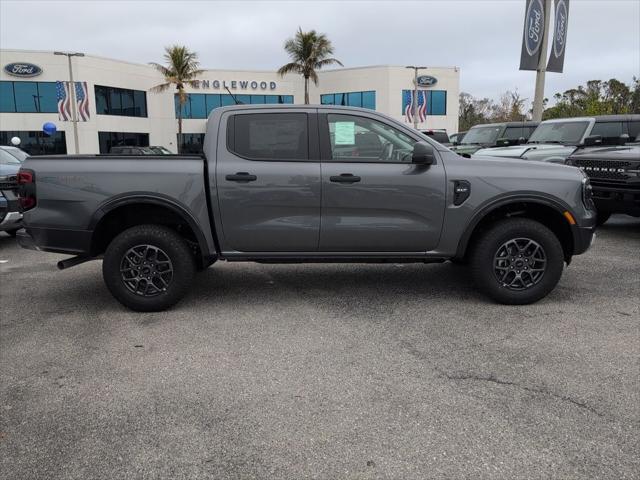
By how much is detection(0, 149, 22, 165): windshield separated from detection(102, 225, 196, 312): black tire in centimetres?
591

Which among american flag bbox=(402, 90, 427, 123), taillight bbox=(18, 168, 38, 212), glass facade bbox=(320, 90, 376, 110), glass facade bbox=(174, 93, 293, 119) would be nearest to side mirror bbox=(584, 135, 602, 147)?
taillight bbox=(18, 168, 38, 212)

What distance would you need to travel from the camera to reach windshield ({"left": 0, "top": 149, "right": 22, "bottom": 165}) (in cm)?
945

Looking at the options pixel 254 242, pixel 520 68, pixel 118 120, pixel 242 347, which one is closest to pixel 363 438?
pixel 242 347

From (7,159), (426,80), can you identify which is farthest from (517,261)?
(426,80)

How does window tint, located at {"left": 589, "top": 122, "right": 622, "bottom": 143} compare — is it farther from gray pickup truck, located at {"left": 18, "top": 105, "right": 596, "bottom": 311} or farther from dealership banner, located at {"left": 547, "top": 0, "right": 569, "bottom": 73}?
dealership banner, located at {"left": 547, "top": 0, "right": 569, "bottom": 73}

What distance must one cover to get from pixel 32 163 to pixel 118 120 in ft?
131

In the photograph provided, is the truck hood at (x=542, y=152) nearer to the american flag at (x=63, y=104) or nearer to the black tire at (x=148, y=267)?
the black tire at (x=148, y=267)

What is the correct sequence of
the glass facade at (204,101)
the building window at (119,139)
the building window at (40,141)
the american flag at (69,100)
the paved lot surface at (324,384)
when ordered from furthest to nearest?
the glass facade at (204,101) < the building window at (119,139) < the building window at (40,141) < the american flag at (69,100) < the paved lot surface at (324,384)

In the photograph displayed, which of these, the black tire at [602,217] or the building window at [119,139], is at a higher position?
the building window at [119,139]

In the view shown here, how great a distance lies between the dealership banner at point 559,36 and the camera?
1847 centimetres

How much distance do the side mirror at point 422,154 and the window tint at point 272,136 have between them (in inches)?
37.3

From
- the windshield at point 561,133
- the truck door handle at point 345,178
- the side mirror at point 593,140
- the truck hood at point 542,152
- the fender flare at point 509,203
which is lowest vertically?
the fender flare at point 509,203

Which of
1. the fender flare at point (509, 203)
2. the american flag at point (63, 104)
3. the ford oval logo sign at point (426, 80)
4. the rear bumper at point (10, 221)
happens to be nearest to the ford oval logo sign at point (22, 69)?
the american flag at point (63, 104)

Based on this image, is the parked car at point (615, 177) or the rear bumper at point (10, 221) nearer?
the parked car at point (615, 177)
